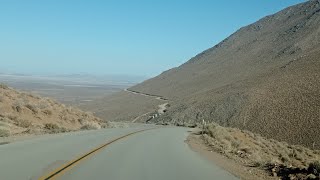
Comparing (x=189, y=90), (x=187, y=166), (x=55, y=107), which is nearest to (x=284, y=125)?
(x=55, y=107)

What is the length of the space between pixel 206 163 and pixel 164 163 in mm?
1447

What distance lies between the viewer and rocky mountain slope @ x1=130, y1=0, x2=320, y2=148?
200 ft

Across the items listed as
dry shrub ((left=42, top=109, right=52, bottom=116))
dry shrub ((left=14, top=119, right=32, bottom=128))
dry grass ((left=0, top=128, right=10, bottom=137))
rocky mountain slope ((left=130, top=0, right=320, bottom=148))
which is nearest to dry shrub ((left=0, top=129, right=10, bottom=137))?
dry grass ((left=0, top=128, right=10, bottom=137))

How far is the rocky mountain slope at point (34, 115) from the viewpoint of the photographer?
2916cm

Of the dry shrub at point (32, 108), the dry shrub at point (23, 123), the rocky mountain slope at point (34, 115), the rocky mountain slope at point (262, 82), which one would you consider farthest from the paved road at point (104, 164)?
the rocky mountain slope at point (262, 82)

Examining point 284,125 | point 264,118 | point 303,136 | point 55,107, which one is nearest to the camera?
point 55,107

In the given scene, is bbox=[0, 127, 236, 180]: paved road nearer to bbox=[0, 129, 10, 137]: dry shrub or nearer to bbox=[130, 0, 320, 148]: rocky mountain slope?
bbox=[0, 129, 10, 137]: dry shrub

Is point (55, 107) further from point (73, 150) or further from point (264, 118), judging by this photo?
point (264, 118)

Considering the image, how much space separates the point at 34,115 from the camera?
3391cm

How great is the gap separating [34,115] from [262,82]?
5860 centimetres

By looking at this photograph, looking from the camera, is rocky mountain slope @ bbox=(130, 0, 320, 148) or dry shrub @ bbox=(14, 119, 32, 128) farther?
rocky mountain slope @ bbox=(130, 0, 320, 148)

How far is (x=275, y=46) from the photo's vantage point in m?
137

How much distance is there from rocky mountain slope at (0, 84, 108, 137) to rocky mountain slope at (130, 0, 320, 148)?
983 inches

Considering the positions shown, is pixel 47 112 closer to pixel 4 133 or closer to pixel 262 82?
pixel 4 133
